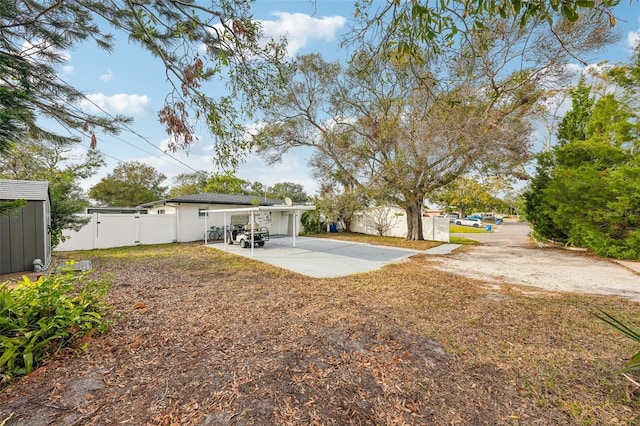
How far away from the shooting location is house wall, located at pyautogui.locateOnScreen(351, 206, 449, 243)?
14.8 m

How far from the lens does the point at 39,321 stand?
2566 mm

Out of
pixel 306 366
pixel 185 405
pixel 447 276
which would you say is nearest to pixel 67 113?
pixel 185 405

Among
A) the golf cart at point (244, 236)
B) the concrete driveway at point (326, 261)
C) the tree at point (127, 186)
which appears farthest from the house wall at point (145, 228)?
the tree at point (127, 186)

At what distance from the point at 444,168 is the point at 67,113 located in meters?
12.1

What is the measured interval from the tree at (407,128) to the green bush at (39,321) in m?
5.83

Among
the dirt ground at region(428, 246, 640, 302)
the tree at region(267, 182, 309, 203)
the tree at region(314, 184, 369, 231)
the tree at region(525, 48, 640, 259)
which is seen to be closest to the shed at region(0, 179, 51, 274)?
the dirt ground at region(428, 246, 640, 302)

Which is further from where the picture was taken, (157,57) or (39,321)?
(157,57)

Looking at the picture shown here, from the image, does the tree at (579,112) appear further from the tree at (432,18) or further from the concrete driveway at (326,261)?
the tree at (432,18)

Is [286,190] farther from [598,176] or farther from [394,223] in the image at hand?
[598,176]

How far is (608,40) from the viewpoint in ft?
24.1

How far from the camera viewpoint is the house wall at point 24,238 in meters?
5.93

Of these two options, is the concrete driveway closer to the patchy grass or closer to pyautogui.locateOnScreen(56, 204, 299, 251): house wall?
the patchy grass

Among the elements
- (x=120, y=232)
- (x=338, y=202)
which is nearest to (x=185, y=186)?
(x=120, y=232)

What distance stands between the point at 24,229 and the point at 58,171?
39.8 feet
